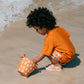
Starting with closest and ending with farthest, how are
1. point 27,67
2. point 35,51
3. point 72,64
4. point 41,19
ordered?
point 41,19 < point 27,67 < point 72,64 < point 35,51

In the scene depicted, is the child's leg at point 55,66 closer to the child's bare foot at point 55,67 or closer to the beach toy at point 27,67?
the child's bare foot at point 55,67

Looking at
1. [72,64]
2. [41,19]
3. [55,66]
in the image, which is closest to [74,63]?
[72,64]

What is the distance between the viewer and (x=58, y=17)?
489 centimetres

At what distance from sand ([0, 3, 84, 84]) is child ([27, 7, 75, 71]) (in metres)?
0.24

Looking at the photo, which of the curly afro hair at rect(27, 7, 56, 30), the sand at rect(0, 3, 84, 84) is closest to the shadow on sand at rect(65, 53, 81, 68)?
the sand at rect(0, 3, 84, 84)

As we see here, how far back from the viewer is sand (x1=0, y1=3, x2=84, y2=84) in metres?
2.84

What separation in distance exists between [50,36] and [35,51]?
836 mm

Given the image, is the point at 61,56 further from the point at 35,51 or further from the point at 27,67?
the point at 35,51

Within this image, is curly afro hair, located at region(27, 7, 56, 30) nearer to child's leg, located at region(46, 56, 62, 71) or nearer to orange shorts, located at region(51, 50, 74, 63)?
orange shorts, located at region(51, 50, 74, 63)

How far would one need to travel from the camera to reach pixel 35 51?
11.7 feet

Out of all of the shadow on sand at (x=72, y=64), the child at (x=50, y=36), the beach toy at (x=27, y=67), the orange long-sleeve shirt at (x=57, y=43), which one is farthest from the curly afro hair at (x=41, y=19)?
the shadow on sand at (x=72, y=64)

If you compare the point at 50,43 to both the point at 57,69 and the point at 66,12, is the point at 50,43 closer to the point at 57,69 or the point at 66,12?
the point at 57,69

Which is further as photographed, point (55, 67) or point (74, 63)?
point (74, 63)

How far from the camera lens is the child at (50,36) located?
277 cm
